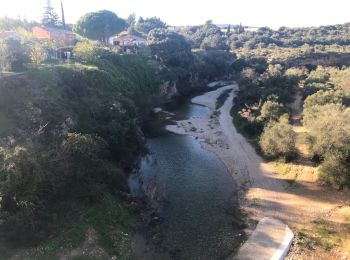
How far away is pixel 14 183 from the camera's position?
31.4 meters

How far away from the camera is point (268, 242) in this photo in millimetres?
34750

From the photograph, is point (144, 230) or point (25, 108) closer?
point (144, 230)

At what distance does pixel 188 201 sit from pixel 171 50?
81028 millimetres

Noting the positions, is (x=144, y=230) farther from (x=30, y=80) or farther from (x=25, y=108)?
(x=30, y=80)

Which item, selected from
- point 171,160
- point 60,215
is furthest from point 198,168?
point 60,215

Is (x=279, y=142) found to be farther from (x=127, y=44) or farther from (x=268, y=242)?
(x=127, y=44)

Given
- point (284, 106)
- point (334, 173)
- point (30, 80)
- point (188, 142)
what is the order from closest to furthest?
point (334, 173) < point (30, 80) < point (188, 142) < point (284, 106)

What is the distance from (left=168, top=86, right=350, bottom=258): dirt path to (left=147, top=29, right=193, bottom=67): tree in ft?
168

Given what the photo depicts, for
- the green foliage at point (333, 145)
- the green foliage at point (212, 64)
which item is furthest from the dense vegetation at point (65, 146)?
the green foliage at point (212, 64)

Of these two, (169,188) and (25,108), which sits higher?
(25,108)

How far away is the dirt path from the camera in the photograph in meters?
40.5

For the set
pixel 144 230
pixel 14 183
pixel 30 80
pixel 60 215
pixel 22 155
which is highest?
pixel 30 80

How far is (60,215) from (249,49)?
140 m

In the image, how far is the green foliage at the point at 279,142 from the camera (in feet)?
168
